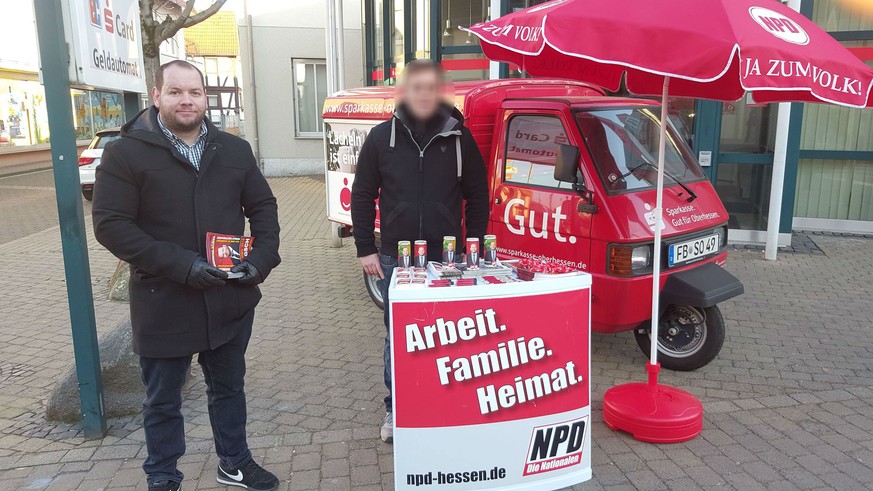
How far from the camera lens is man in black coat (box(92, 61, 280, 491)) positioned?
8.91 ft

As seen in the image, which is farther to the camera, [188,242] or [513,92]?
[513,92]

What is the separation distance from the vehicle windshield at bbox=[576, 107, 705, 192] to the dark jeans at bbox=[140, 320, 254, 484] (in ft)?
8.53

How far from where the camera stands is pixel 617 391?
13.1ft

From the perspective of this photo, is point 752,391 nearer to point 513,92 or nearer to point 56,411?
point 513,92

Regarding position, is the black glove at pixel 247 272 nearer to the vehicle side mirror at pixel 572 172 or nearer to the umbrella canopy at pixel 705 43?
the umbrella canopy at pixel 705 43

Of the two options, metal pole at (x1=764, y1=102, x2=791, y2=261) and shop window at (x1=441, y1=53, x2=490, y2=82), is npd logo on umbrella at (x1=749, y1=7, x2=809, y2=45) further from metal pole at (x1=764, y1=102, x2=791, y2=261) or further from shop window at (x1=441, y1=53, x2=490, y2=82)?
shop window at (x1=441, y1=53, x2=490, y2=82)

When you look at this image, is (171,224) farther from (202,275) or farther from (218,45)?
(218,45)

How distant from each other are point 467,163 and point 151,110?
1611mm

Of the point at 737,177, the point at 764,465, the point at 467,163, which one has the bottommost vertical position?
the point at 764,465

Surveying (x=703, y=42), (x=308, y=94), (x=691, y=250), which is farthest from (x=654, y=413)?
(x=308, y=94)

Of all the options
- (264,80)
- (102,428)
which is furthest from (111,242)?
(264,80)

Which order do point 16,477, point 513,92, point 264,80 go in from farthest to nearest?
point 264,80 < point 513,92 < point 16,477

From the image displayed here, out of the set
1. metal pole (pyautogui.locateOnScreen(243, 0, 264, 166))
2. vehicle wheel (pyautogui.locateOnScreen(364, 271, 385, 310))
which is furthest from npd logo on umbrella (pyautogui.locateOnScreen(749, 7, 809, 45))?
metal pole (pyautogui.locateOnScreen(243, 0, 264, 166))

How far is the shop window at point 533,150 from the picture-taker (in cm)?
462
